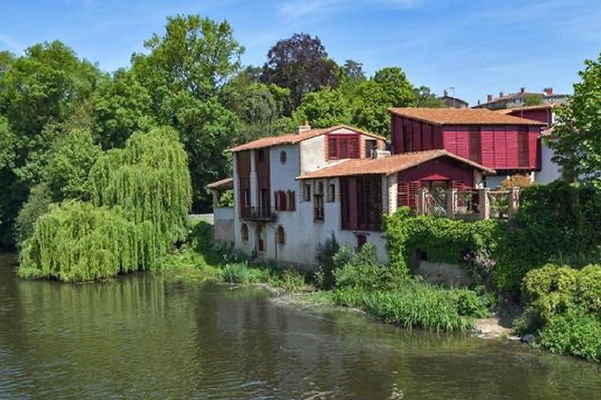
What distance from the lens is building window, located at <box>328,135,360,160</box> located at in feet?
138

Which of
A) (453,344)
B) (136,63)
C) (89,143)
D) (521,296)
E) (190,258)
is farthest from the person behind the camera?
(136,63)

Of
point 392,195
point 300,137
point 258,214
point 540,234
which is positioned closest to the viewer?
point 540,234

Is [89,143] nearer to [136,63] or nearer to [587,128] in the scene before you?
[136,63]

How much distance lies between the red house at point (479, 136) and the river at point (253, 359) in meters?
15.4

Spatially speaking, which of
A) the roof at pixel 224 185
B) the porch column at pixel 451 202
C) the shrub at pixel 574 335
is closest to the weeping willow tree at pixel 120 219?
the roof at pixel 224 185

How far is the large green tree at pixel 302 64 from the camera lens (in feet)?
251

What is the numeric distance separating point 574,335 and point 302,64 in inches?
2306

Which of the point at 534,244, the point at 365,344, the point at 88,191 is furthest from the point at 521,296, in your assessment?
the point at 88,191

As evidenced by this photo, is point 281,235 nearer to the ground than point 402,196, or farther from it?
nearer to the ground

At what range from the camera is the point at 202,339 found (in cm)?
2709

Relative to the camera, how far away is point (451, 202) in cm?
3088

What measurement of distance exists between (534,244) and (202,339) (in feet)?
Answer: 44.1

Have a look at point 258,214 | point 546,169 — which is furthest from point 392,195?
point 546,169

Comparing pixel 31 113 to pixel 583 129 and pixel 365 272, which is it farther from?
Result: pixel 583 129
